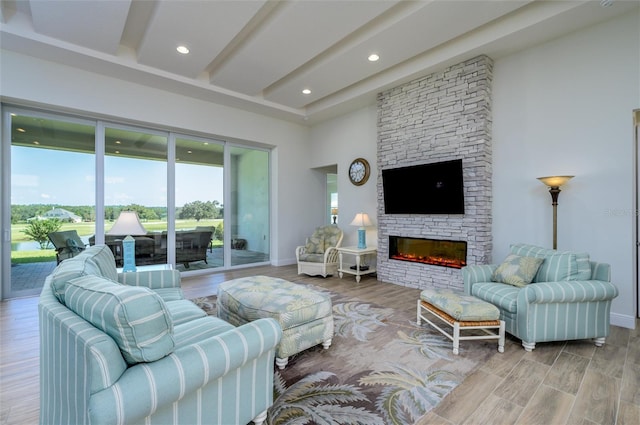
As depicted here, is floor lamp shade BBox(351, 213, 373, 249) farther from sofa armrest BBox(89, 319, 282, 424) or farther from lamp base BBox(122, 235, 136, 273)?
sofa armrest BBox(89, 319, 282, 424)

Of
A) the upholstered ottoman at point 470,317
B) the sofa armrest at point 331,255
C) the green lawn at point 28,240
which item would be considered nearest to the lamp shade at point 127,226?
the green lawn at point 28,240

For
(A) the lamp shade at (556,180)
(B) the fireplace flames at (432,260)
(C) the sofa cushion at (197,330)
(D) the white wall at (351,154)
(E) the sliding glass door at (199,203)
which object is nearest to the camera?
(C) the sofa cushion at (197,330)

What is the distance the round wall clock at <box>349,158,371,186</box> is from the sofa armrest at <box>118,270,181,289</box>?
4031 mm

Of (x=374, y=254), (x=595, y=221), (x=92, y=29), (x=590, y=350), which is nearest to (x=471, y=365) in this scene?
(x=590, y=350)

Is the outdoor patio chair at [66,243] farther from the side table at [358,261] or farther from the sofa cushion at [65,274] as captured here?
the side table at [358,261]

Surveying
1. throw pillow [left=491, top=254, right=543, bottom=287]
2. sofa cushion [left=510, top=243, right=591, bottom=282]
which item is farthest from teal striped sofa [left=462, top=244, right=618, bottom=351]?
throw pillow [left=491, top=254, right=543, bottom=287]

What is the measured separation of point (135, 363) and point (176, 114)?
4.99 meters

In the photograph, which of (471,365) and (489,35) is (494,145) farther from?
(471,365)

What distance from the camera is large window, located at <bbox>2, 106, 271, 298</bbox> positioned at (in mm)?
4227

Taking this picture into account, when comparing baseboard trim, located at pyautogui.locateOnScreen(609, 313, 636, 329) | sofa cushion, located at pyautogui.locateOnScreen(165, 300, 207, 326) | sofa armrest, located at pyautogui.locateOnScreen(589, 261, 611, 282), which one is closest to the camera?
sofa cushion, located at pyautogui.locateOnScreen(165, 300, 207, 326)

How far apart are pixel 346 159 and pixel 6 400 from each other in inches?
227

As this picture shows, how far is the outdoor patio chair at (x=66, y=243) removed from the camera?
4438 mm

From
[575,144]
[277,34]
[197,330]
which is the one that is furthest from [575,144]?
[197,330]

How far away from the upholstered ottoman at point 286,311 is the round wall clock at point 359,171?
3.55 m
